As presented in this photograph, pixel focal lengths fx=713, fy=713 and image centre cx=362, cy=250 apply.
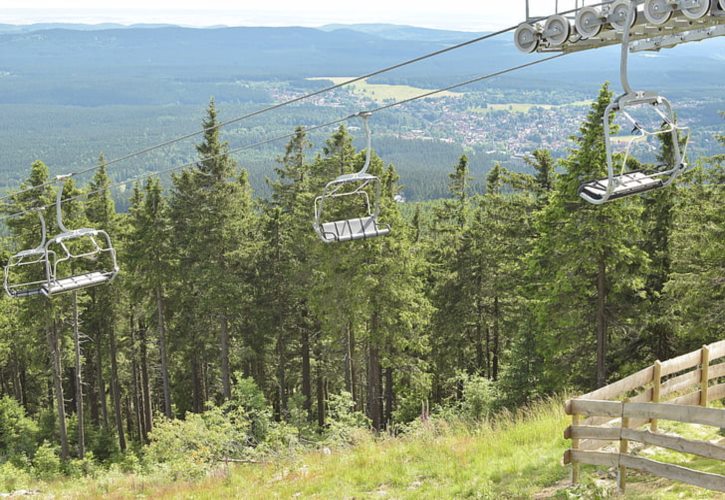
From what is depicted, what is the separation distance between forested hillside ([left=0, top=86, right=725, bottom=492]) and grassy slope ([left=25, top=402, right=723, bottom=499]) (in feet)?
10.0

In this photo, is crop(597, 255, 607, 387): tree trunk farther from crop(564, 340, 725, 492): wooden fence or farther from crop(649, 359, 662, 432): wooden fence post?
crop(649, 359, 662, 432): wooden fence post

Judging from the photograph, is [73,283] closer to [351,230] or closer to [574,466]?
[351,230]

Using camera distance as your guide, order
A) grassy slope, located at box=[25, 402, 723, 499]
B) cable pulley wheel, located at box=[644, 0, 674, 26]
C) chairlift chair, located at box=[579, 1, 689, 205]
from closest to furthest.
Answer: chairlift chair, located at box=[579, 1, 689, 205] < cable pulley wheel, located at box=[644, 0, 674, 26] < grassy slope, located at box=[25, 402, 723, 499]

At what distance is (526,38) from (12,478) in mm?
23243

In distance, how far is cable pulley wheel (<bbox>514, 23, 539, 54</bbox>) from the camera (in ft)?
32.9

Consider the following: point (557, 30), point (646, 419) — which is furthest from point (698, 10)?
point (646, 419)

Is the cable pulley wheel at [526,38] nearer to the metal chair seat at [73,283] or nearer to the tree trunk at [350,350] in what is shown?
the metal chair seat at [73,283]

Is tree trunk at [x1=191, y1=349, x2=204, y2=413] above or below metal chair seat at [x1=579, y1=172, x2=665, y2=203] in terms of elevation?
below

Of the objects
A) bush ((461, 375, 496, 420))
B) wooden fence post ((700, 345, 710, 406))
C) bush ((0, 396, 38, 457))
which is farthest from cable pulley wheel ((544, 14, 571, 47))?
bush ((0, 396, 38, 457))

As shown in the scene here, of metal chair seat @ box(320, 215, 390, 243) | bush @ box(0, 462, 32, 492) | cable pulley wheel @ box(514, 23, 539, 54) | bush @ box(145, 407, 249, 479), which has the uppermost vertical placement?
cable pulley wheel @ box(514, 23, 539, 54)

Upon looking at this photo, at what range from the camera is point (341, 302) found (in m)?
27.2

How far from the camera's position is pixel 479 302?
33.0m

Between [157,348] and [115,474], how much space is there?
21.8 meters

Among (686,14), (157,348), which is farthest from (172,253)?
(686,14)
